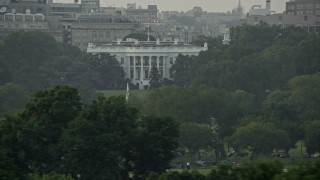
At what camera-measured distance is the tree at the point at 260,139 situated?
7975cm

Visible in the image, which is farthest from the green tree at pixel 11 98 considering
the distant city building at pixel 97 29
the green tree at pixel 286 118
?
the distant city building at pixel 97 29

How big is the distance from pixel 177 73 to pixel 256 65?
2546 cm

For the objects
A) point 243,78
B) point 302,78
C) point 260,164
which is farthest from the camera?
point 243,78

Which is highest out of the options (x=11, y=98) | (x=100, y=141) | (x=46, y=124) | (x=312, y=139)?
(x=46, y=124)

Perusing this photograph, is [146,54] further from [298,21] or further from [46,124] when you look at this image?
[46,124]

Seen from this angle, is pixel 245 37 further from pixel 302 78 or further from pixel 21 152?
pixel 21 152

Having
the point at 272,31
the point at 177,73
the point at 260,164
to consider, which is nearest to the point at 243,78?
the point at 177,73

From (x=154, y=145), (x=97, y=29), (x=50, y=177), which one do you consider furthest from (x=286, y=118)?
(x=97, y=29)

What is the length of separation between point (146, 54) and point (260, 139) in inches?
3065

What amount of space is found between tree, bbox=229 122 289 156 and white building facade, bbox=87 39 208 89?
242 ft

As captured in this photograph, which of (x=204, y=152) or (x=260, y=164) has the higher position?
(x=260, y=164)

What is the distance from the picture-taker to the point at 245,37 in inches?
6181

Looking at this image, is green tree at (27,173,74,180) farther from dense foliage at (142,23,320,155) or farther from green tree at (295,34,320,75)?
green tree at (295,34,320,75)

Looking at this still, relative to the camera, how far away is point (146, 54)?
516ft
